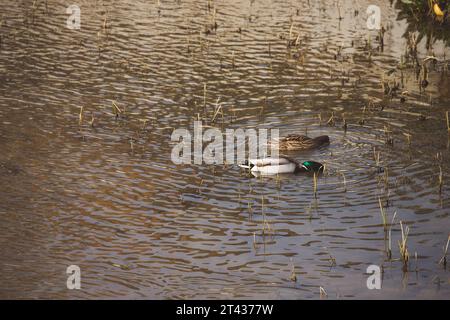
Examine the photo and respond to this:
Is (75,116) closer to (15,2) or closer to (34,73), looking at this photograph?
(34,73)

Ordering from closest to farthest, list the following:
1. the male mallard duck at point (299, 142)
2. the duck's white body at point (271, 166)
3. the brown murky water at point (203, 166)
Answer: the brown murky water at point (203, 166), the duck's white body at point (271, 166), the male mallard duck at point (299, 142)

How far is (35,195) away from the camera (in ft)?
39.2

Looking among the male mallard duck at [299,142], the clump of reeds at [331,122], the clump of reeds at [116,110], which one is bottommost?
the male mallard duck at [299,142]

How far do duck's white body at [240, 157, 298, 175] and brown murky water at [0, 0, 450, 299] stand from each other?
16 centimetres

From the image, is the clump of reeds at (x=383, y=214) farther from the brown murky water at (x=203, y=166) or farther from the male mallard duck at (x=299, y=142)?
the male mallard duck at (x=299, y=142)

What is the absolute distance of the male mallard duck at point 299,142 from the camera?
1397 centimetres

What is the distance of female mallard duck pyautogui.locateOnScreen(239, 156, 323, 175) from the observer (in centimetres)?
1283

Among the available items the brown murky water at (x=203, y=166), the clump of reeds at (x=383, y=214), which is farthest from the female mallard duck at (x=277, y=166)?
the clump of reeds at (x=383, y=214)

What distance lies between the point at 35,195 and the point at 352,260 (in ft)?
14.0

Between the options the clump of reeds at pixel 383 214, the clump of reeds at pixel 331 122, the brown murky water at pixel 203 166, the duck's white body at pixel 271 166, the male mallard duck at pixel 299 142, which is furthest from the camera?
the clump of reeds at pixel 331 122

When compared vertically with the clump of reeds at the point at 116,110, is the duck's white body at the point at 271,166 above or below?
below

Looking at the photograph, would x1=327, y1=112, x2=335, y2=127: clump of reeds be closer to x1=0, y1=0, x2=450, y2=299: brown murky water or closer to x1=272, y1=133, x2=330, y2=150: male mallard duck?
x1=0, y1=0, x2=450, y2=299: brown murky water

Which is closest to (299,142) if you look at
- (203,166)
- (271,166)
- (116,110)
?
(271,166)

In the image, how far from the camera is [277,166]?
1289 cm
